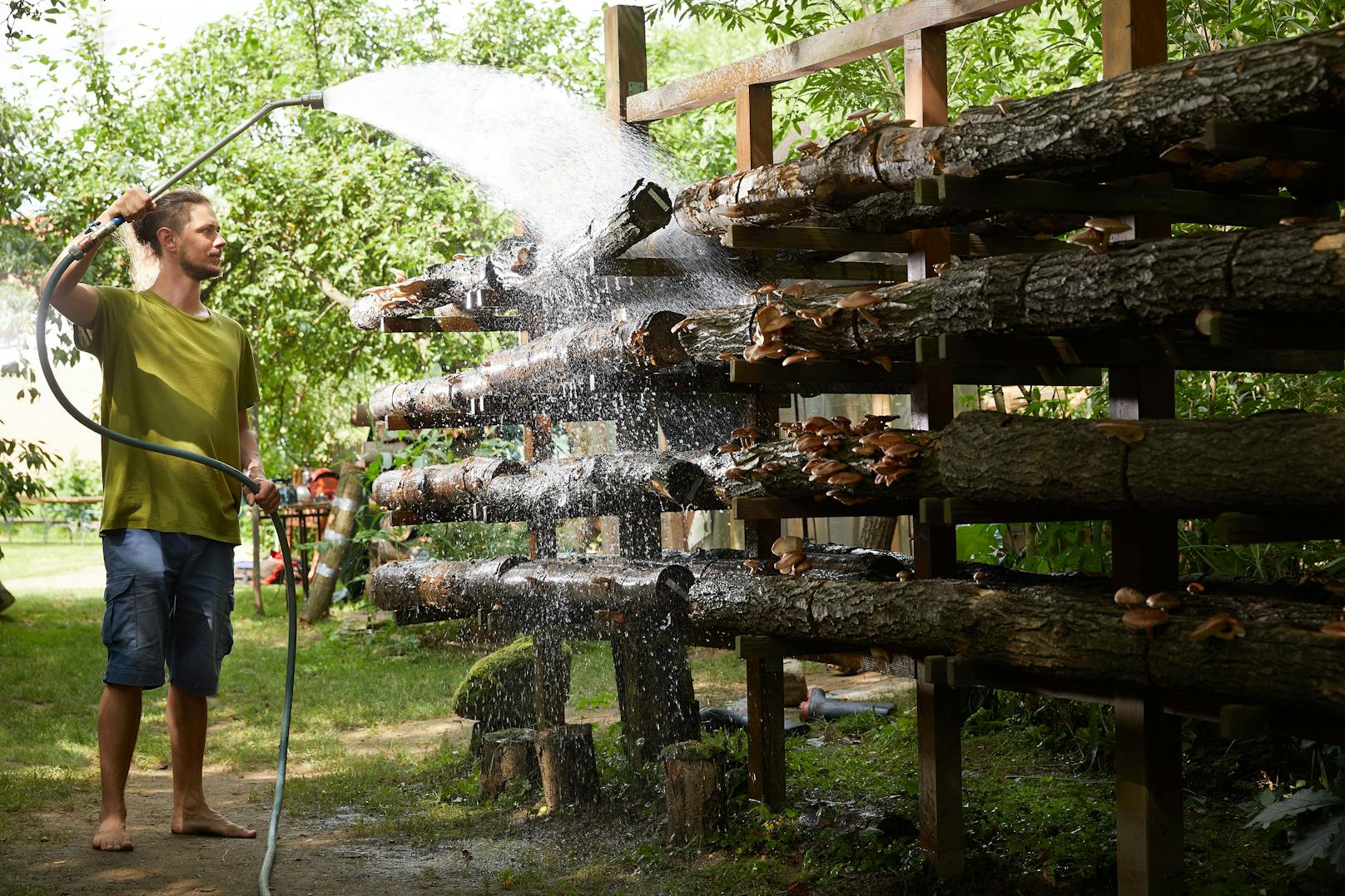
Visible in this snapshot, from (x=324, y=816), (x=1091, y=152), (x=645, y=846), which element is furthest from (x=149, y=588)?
(x=1091, y=152)

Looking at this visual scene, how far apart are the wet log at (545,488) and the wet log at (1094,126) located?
1367 mm

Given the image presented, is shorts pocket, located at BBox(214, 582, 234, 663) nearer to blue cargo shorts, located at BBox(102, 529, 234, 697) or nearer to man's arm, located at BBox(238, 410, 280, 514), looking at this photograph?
blue cargo shorts, located at BBox(102, 529, 234, 697)

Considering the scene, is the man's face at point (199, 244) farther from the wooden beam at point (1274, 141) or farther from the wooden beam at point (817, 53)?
the wooden beam at point (1274, 141)

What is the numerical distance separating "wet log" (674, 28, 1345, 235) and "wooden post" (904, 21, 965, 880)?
0.36 metres

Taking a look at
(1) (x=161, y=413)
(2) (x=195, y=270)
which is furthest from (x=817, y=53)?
(1) (x=161, y=413)

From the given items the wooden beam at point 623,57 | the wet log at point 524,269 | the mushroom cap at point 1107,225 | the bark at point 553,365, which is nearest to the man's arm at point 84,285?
the wet log at point 524,269

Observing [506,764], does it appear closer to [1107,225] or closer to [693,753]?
[693,753]

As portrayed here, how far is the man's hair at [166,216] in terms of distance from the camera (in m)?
4.95

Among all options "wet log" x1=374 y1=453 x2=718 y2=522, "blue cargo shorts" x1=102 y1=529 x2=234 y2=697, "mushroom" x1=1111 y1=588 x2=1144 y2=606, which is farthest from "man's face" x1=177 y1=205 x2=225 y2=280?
"mushroom" x1=1111 y1=588 x2=1144 y2=606

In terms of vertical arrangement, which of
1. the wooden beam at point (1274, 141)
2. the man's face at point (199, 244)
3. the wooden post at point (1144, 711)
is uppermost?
the man's face at point (199, 244)

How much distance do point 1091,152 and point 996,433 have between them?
0.81 metres

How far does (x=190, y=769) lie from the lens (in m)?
4.98

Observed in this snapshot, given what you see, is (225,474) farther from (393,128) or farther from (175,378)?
(393,128)

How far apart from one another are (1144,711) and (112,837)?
3.49 m
